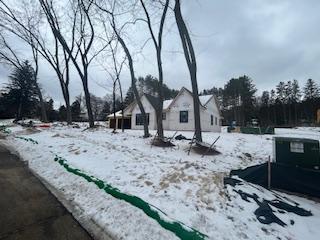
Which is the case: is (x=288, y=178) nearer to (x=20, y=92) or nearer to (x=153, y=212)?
(x=153, y=212)

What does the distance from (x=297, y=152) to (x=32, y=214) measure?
6092 millimetres

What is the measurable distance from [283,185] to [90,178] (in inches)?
187

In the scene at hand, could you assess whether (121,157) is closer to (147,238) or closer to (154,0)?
(147,238)

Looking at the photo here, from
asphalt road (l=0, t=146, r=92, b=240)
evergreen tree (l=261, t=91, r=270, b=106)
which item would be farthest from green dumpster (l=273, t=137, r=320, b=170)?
evergreen tree (l=261, t=91, r=270, b=106)

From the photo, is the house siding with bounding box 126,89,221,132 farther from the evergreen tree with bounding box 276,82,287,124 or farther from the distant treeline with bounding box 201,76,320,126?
the evergreen tree with bounding box 276,82,287,124

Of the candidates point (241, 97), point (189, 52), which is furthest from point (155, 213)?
point (241, 97)

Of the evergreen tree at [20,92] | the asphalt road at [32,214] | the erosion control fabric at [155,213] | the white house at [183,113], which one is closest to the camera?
A: the erosion control fabric at [155,213]

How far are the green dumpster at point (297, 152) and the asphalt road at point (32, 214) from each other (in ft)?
16.9

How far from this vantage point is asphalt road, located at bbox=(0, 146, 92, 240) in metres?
3.19

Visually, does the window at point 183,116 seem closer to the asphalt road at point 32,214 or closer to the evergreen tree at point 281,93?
the asphalt road at point 32,214

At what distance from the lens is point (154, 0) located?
428 inches

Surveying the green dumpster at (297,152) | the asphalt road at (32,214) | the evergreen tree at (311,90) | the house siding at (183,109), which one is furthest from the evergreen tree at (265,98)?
the asphalt road at (32,214)

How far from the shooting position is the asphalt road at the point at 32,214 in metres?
3.19

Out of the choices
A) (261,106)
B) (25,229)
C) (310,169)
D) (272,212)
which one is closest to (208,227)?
(272,212)
